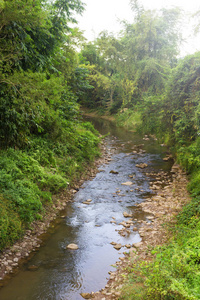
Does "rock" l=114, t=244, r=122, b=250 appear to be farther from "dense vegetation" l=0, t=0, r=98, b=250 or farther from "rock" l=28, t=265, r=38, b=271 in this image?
"dense vegetation" l=0, t=0, r=98, b=250

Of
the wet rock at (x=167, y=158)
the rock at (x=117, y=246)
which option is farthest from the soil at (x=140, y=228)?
the wet rock at (x=167, y=158)

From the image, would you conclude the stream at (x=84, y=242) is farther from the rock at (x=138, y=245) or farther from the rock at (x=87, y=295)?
the rock at (x=138, y=245)

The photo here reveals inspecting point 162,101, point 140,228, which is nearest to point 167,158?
point 162,101

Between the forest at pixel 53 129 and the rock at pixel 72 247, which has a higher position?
the forest at pixel 53 129

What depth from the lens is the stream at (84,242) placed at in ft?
14.7

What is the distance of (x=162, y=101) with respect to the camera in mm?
16984

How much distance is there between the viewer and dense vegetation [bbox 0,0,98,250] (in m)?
5.73

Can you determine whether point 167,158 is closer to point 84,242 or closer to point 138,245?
point 138,245

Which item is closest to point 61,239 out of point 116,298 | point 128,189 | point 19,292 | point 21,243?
point 21,243

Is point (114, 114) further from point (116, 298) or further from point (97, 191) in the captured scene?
point (116, 298)

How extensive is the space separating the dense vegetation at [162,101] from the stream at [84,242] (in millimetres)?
1049

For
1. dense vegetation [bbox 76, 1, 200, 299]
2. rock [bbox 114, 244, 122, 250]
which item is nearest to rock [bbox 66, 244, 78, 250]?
rock [bbox 114, 244, 122, 250]

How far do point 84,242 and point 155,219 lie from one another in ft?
7.46

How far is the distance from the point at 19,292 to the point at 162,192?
6176 millimetres
